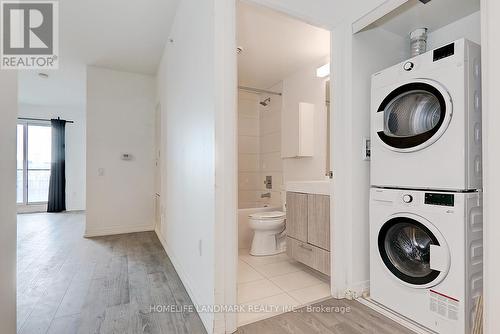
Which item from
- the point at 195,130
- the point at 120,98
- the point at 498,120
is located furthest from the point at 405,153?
the point at 120,98

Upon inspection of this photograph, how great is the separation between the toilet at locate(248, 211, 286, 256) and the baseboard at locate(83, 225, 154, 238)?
2.11 meters

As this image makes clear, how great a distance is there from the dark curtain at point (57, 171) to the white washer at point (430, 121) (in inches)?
267

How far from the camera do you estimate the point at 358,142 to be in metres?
1.91

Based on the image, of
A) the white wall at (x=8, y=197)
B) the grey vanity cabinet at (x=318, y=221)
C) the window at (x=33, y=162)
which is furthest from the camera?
the window at (x=33, y=162)

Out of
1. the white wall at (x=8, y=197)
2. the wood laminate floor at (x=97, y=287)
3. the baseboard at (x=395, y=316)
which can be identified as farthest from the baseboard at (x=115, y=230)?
the baseboard at (x=395, y=316)

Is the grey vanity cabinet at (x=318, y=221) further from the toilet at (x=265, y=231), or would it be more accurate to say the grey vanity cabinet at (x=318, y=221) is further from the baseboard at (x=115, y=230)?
the baseboard at (x=115, y=230)

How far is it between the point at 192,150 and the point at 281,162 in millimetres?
2069

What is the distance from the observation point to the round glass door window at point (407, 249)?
151 centimetres

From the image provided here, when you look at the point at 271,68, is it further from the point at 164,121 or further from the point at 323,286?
the point at 323,286

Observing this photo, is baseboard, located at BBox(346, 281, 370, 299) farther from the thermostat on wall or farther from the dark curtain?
the dark curtain

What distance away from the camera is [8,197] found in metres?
1.07

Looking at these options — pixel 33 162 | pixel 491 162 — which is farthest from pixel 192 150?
pixel 33 162

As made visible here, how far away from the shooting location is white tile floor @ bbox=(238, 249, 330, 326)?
1702mm
